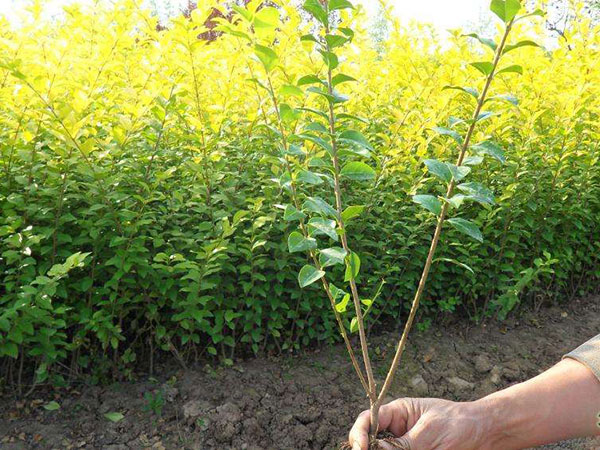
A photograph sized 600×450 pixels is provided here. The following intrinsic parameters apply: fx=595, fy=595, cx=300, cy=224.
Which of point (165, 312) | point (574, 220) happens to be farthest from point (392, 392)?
point (574, 220)

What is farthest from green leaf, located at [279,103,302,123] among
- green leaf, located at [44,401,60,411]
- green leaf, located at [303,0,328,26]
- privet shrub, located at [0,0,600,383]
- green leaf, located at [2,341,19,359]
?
green leaf, located at [44,401,60,411]

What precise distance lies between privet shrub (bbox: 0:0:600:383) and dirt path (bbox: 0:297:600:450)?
5.4 inches

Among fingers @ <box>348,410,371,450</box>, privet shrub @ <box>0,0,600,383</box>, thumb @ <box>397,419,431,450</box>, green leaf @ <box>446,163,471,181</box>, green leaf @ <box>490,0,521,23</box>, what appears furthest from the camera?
privet shrub @ <box>0,0,600,383</box>

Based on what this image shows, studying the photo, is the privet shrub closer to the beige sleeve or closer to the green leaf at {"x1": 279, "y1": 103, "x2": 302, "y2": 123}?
the green leaf at {"x1": 279, "y1": 103, "x2": 302, "y2": 123}

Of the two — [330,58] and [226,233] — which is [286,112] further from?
[226,233]

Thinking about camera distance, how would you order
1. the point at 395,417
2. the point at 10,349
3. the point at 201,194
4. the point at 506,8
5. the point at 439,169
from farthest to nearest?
the point at 201,194 → the point at 10,349 → the point at 395,417 → the point at 439,169 → the point at 506,8

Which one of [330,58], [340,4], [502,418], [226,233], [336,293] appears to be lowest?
[502,418]

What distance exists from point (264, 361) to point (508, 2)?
2205 mm

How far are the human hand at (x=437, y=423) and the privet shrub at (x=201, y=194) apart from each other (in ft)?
3.05

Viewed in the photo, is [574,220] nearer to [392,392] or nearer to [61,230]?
[392,392]

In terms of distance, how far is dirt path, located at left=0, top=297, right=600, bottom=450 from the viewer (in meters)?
2.54

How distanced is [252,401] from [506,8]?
2062 mm

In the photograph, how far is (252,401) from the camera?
2752 millimetres

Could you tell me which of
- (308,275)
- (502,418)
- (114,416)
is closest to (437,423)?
(502,418)
